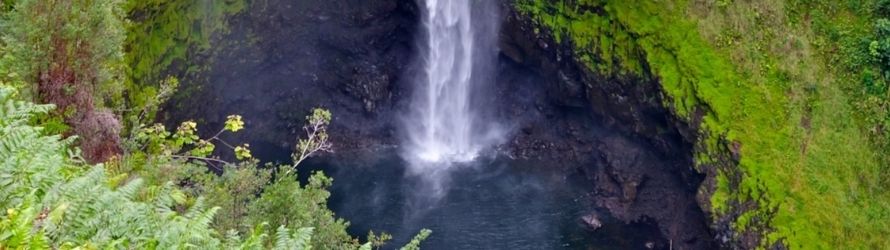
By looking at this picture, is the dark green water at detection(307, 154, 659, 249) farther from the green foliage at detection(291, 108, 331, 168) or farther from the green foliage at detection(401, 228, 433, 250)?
the green foliage at detection(401, 228, 433, 250)

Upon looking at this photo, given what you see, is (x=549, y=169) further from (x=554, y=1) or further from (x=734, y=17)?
(x=734, y=17)

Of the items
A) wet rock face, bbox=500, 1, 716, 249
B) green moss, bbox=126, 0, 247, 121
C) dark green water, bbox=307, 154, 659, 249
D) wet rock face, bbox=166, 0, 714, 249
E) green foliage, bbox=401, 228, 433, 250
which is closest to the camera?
green foliage, bbox=401, 228, 433, 250

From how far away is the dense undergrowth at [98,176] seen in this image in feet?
24.2

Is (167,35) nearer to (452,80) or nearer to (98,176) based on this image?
(452,80)

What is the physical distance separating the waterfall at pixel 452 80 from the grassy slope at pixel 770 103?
26.6 feet

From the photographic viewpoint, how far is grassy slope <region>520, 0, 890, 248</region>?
23.3 meters

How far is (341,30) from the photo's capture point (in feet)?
120

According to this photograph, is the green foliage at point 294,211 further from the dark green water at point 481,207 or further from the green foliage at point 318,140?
the dark green water at point 481,207

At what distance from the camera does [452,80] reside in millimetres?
38875

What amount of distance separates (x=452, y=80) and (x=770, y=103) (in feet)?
57.2

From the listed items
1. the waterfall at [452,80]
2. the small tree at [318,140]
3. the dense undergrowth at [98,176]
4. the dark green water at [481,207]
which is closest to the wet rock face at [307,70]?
the waterfall at [452,80]

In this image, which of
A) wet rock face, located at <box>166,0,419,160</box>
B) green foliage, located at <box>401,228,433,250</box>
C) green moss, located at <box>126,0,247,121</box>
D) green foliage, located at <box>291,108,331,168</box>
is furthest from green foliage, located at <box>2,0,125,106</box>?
wet rock face, located at <box>166,0,419,160</box>

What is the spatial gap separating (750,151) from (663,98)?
3.93 metres

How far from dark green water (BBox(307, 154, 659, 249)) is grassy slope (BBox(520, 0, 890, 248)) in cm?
580
